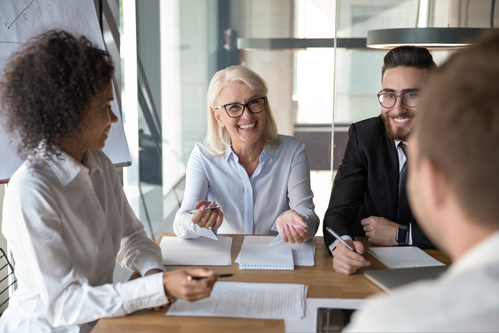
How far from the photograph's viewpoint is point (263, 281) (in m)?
1.34

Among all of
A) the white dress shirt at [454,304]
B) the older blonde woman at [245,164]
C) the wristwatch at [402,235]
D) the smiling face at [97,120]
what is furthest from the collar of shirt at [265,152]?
the white dress shirt at [454,304]

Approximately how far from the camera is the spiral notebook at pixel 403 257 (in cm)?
146

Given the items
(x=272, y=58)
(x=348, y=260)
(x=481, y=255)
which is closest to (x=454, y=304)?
(x=481, y=255)

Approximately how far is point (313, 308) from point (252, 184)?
102 centimetres

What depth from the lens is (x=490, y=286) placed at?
473mm

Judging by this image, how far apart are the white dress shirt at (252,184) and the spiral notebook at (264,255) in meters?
0.39

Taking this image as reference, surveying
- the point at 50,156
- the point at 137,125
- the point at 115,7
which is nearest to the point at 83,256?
the point at 50,156

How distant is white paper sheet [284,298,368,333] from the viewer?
3.54 ft

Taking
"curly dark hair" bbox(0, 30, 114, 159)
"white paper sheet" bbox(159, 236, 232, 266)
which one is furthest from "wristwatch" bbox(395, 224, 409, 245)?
"curly dark hair" bbox(0, 30, 114, 159)

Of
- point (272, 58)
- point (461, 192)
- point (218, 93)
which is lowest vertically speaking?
point (461, 192)

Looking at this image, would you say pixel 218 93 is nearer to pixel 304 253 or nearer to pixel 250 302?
pixel 304 253

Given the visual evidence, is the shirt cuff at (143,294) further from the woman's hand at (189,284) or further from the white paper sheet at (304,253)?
the white paper sheet at (304,253)

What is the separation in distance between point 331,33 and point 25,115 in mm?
2782

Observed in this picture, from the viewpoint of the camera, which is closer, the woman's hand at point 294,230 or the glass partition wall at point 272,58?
the woman's hand at point 294,230
